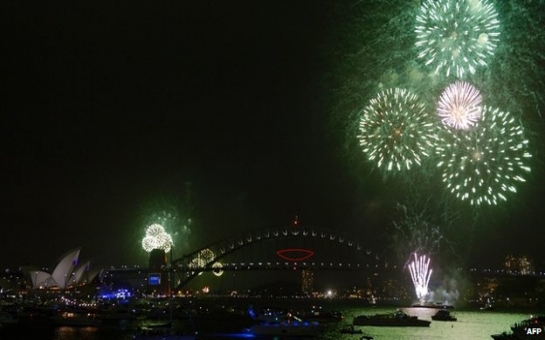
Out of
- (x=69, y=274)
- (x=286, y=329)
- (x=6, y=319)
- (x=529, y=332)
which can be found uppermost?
(x=69, y=274)

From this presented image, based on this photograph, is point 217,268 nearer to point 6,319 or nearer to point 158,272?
point 158,272

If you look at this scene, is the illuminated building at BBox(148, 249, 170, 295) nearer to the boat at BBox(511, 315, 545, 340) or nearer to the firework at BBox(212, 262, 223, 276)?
the firework at BBox(212, 262, 223, 276)

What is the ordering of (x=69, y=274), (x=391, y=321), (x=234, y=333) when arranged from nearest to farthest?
(x=234, y=333) → (x=391, y=321) → (x=69, y=274)

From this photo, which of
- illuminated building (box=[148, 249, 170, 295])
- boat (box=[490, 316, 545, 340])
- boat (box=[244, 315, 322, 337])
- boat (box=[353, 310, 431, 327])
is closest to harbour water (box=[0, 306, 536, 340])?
boat (box=[244, 315, 322, 337])

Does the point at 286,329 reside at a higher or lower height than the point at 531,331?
higher

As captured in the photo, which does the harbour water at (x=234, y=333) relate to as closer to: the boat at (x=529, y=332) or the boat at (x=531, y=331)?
the boat at (x=529, y=332)

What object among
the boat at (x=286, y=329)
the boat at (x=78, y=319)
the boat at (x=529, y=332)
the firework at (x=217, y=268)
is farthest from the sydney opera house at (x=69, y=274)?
the boat at (x=529, y=332)

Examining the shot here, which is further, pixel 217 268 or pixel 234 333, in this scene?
pixel 217 268

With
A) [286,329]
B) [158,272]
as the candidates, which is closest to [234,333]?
[286,329]
